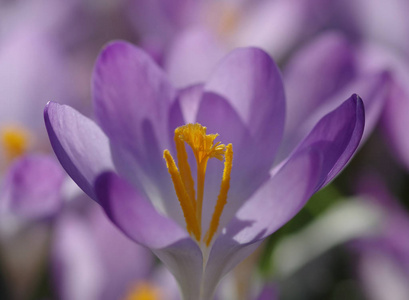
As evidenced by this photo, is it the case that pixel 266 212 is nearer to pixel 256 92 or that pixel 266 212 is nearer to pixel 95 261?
pixel 256 92

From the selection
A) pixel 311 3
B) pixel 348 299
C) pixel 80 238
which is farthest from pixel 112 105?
pixel 311 3

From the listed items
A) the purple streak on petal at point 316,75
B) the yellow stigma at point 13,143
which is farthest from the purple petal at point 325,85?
the yellow stigma at point 13,143

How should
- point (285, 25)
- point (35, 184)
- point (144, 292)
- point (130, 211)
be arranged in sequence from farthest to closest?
1. point (285, 25)
2. point (144, 292)
3. point (35, 184)
4. point (130, 211)

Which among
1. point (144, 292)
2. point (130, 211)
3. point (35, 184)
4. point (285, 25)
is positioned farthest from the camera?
point (285, 25)

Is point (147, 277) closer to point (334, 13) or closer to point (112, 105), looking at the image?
point (112, 105)

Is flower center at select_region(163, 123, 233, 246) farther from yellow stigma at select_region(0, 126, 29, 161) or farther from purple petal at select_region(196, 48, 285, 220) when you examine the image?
yellow stigma at select_region(0, 126, 29, 161)

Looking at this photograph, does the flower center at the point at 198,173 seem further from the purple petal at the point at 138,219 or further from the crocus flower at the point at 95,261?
the crocus flower at the point at 95,261

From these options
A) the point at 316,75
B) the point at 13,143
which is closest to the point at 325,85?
the point at 316,75
